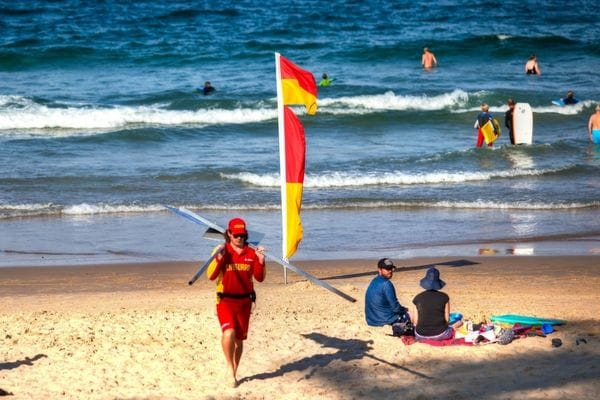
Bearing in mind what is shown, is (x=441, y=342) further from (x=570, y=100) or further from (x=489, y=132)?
(x=570, y=100)

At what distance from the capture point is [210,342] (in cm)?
962

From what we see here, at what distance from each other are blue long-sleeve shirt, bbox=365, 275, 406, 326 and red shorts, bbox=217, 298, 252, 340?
81.3 inches

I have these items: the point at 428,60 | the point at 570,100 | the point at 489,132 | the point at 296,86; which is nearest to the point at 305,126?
the point at 489,132

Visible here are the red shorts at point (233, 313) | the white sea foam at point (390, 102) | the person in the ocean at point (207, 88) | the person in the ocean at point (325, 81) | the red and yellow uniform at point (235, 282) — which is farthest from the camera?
the person in the ocean at point (325, 81)

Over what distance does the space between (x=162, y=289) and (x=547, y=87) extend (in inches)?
810

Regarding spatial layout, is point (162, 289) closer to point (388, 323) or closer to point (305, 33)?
point (388, 323)

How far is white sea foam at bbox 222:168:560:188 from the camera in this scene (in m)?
18.9

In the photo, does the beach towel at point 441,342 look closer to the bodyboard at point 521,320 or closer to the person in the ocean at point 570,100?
the bodyboard at point 521,320

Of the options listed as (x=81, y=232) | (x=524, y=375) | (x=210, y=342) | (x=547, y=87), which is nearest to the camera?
(x=524, y=375)

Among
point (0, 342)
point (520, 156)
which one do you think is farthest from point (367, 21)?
point (0, 342)

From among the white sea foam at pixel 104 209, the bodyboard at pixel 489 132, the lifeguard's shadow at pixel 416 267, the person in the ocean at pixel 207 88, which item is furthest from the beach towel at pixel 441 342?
the person in the ocean at pixel 207 88

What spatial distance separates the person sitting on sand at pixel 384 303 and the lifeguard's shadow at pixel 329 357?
37 centimetres

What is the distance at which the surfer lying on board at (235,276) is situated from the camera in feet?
26.3

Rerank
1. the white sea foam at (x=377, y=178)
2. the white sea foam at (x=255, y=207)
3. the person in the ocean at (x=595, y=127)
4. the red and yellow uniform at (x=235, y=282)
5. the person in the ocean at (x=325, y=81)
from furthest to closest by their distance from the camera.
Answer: the person in the ocean at (x=325, y=81), the person in the ocean at (x=595, y=127), the white sea foam at (x=377, y=178), the white sea foam at (x=255, y=207), the red and yellow uniform at (x=235, y=282)
